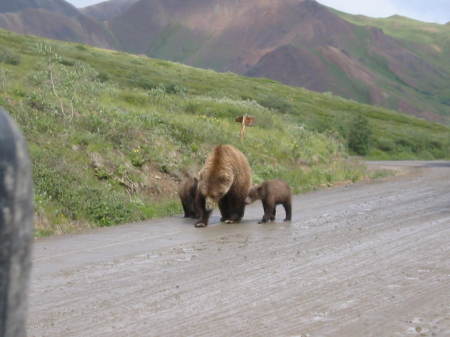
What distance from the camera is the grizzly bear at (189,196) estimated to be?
13.9 m

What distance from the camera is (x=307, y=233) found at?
1149cm

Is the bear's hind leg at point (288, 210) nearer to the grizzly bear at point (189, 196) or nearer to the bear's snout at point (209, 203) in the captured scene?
the bear's snout at point (209, 203)

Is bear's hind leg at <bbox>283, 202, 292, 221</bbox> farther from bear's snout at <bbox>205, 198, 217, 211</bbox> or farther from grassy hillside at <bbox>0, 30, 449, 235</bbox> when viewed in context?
grassy hillside at <bbox>0, 30, 449, 235</bbox>

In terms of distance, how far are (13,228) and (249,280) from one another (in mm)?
6537

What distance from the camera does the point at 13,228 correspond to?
958 millimetres

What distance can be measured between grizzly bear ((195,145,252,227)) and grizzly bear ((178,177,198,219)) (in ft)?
2.38

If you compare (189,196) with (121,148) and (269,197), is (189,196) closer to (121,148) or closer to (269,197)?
(269,197)

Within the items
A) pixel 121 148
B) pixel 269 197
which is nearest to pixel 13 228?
pixel 269 197

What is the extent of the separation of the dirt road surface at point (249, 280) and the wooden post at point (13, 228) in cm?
433

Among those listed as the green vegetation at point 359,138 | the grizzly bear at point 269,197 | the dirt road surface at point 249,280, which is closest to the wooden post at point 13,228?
the dirt road surface at point 249,280

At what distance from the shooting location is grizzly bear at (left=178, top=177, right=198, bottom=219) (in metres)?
13.9

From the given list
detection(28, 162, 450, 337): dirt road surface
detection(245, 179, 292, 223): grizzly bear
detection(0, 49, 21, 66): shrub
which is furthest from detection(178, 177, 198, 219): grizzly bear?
detection(0, 49, 21, 66): shrub

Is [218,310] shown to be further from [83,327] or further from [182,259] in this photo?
[182,259]

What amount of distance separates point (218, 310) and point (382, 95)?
194 metres
